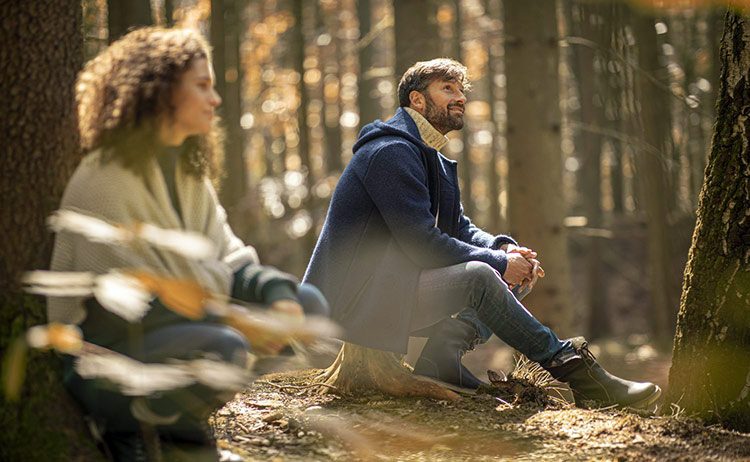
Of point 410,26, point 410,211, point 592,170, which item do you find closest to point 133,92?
point 410,211

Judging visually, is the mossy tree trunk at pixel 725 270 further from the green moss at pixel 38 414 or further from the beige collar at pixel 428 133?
the green moss at pixel 38 414

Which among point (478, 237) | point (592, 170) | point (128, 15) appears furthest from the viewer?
point (592, 170)

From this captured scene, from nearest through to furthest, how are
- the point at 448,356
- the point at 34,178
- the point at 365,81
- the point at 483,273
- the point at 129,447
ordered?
the point at 129,447 → the point at 34,178 → the point at 483,273 → the point at 448,356 → the point at 365,81

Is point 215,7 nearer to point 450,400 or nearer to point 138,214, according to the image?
point 450,400

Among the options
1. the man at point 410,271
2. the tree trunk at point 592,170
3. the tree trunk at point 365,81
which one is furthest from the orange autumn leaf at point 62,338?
the tree trunk at point 592,170

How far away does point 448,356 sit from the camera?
15.3 ft

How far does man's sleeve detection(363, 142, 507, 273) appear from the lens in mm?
4320

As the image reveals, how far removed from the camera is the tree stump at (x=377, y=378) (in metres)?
4.53

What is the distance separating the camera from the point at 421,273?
14.5 ft

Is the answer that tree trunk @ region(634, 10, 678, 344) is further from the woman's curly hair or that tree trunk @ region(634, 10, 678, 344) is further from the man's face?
the woman's curly hair

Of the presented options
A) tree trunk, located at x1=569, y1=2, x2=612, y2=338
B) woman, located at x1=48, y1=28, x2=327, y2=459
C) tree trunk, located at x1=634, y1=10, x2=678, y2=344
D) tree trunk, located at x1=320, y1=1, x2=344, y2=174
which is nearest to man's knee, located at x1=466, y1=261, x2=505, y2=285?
woman, located at x1=48, y1=28, x2=327, y2=459

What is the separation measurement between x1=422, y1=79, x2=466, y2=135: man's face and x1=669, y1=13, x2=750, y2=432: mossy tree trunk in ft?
4.09

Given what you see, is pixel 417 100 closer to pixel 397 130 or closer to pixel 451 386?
pixel 397 130

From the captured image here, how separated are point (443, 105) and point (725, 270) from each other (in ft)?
5.17
